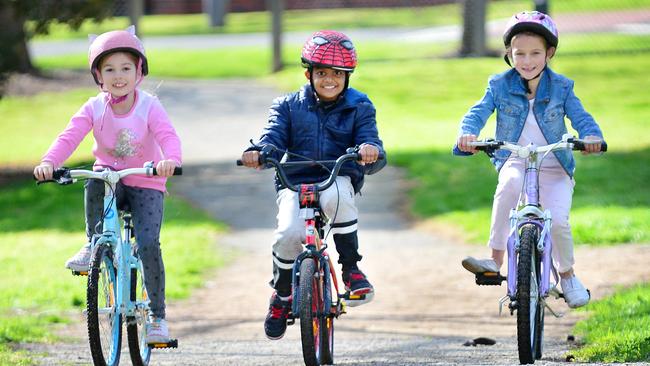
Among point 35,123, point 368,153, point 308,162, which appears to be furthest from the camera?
point 35,123

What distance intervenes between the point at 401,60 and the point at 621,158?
10408 millimetres

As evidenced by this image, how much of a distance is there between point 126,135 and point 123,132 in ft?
0.07

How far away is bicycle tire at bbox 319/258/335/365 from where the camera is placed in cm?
648

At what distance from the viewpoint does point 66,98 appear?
904 inches

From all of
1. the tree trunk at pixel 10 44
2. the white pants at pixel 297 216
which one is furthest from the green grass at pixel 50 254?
the white pants at pixel 297 216

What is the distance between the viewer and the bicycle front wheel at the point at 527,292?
6.37m

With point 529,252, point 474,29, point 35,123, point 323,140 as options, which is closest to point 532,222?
point 529,252

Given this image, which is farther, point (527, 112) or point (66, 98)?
point (66, 98)

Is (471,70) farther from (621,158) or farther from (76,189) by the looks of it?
(76,189)

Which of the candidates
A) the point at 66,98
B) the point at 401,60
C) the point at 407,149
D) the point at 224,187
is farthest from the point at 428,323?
the point at 401,60

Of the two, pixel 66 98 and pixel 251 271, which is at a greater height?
pixel 66 98

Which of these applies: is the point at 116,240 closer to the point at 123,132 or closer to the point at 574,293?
the point at 123,132

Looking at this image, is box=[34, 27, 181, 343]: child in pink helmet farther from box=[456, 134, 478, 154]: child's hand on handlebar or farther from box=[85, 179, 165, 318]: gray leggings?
box=[456, 134, 478, 154]: child's hand on handlebar

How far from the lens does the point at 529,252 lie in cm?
644
